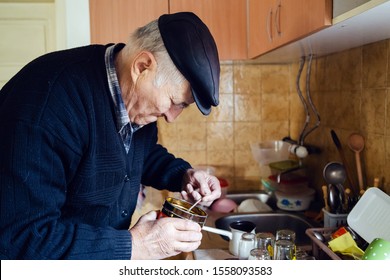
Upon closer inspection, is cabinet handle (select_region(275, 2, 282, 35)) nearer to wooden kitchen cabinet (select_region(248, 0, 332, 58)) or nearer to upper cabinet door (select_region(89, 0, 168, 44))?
wooden kitchen cabinet (select_region(248, 0, 332, 58))

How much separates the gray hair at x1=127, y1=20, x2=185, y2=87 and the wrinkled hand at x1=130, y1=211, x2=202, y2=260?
0.25 metres

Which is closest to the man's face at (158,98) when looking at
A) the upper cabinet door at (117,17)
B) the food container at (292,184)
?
the upper cabinet door at (117,17)

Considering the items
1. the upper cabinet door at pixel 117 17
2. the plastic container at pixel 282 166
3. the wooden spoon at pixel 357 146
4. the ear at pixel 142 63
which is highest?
the upper cabinet door at pixel 117 17

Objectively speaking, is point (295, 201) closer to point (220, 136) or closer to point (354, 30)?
point (220, 136)

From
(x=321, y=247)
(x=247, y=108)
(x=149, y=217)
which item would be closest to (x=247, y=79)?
(x=247, y=108)

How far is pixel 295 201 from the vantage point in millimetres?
1340

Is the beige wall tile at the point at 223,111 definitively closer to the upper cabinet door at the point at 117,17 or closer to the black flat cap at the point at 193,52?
the upper cabinet door at the point at 117,17

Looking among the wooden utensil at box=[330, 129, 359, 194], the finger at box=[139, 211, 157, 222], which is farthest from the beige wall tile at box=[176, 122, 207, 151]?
the finger at box=[139, 211, 157, 222]

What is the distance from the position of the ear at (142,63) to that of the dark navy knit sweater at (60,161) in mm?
66

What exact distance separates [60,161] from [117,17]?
841mm

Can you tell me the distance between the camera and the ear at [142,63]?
679mm

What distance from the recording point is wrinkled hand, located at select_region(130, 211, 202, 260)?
68cm
